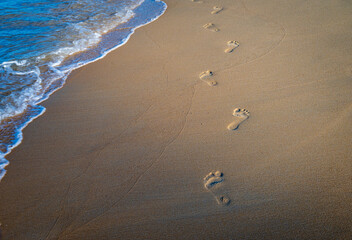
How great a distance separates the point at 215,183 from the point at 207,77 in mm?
1859

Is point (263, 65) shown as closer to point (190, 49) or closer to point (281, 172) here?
point (190, 49)

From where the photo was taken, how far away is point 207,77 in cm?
378

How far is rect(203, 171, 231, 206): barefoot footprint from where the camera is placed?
7.18 feet

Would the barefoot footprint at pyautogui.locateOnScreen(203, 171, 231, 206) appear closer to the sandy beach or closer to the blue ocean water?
the sandy beach

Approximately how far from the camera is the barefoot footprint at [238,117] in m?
2.90

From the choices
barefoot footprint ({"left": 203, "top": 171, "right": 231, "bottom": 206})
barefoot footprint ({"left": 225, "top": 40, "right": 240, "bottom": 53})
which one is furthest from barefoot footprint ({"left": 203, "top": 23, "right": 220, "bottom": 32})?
barefoot footprint ({"left": 203, "top": 171, "right": 231, "bottom": 206})

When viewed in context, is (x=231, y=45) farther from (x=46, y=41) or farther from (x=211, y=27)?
(x=46, y=41)

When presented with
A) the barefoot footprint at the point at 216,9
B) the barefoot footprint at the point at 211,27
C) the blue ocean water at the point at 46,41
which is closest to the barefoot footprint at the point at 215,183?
the blue ocean water at the point at 46,41

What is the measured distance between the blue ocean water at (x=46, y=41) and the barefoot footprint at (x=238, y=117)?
7.87ft

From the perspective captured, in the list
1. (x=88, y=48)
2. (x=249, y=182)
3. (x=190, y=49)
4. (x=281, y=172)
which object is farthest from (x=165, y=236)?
(x=88, y=48)

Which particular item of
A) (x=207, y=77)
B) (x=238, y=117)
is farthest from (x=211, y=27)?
(x=238, y=117)

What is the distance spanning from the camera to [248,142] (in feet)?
8.83

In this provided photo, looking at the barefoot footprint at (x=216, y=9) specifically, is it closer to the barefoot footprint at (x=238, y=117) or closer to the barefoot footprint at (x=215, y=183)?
the barefoot footprint at (x=238, y=117)

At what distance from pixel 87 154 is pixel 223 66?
2.33 m
